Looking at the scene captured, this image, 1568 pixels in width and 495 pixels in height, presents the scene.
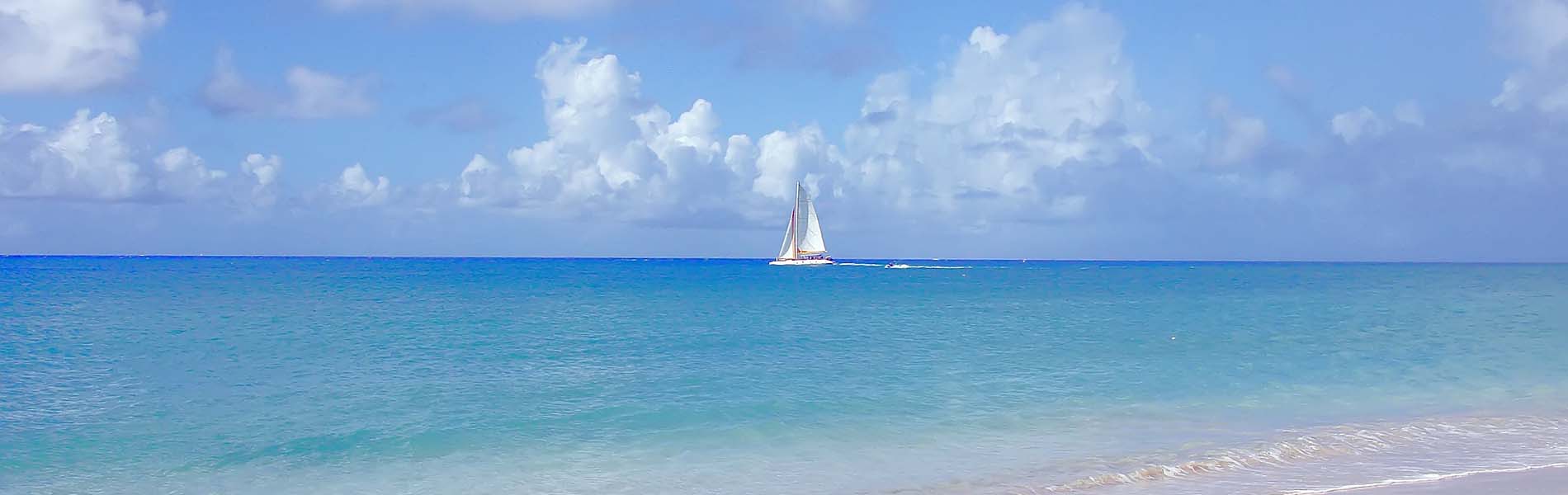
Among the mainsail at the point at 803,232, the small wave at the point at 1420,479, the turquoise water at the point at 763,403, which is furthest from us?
the mainsail at the point at 803,232

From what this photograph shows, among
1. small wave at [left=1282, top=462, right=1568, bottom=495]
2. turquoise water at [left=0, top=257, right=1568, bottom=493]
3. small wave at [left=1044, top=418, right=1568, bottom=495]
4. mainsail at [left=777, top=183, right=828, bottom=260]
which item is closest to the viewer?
small wave at [left=1282, top=462, right=1568, bottom=495]

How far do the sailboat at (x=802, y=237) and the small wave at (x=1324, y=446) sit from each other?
98.7 meters

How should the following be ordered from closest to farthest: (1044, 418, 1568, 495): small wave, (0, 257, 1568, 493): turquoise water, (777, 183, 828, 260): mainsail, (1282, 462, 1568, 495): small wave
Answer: (1282, 462, 1568, 495): small wave, (1044, 418, 1568, 495): small wave, (0, 257, 1568, 493): turquoise water, (777, 183, 828, 260): mainsail

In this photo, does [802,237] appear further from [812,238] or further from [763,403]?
[763,403]

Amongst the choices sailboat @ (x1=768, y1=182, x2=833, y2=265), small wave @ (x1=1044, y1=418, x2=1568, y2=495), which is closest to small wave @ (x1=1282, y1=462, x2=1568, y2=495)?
small wave @ (x1=1044, y1=418, x2=1568, y2=495)

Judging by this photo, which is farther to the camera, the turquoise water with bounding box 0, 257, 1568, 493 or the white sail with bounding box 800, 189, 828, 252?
the white sail with bounding box 800, 189, 828, 252

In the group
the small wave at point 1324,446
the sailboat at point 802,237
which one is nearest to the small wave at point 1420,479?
the small wave at point 1324,446

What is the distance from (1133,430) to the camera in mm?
18562

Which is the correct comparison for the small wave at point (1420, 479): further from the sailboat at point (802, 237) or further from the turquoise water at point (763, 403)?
the sailboat at point (802, 237)

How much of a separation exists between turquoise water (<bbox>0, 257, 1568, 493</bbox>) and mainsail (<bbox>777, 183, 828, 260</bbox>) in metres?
70.6

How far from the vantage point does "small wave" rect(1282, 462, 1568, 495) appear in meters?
13.2

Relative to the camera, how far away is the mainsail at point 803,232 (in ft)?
389

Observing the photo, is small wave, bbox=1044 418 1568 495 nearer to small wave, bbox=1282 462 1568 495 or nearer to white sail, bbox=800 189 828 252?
small wave, bbox=1282 462 1568 495

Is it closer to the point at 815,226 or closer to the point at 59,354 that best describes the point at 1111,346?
the point at 59,354
